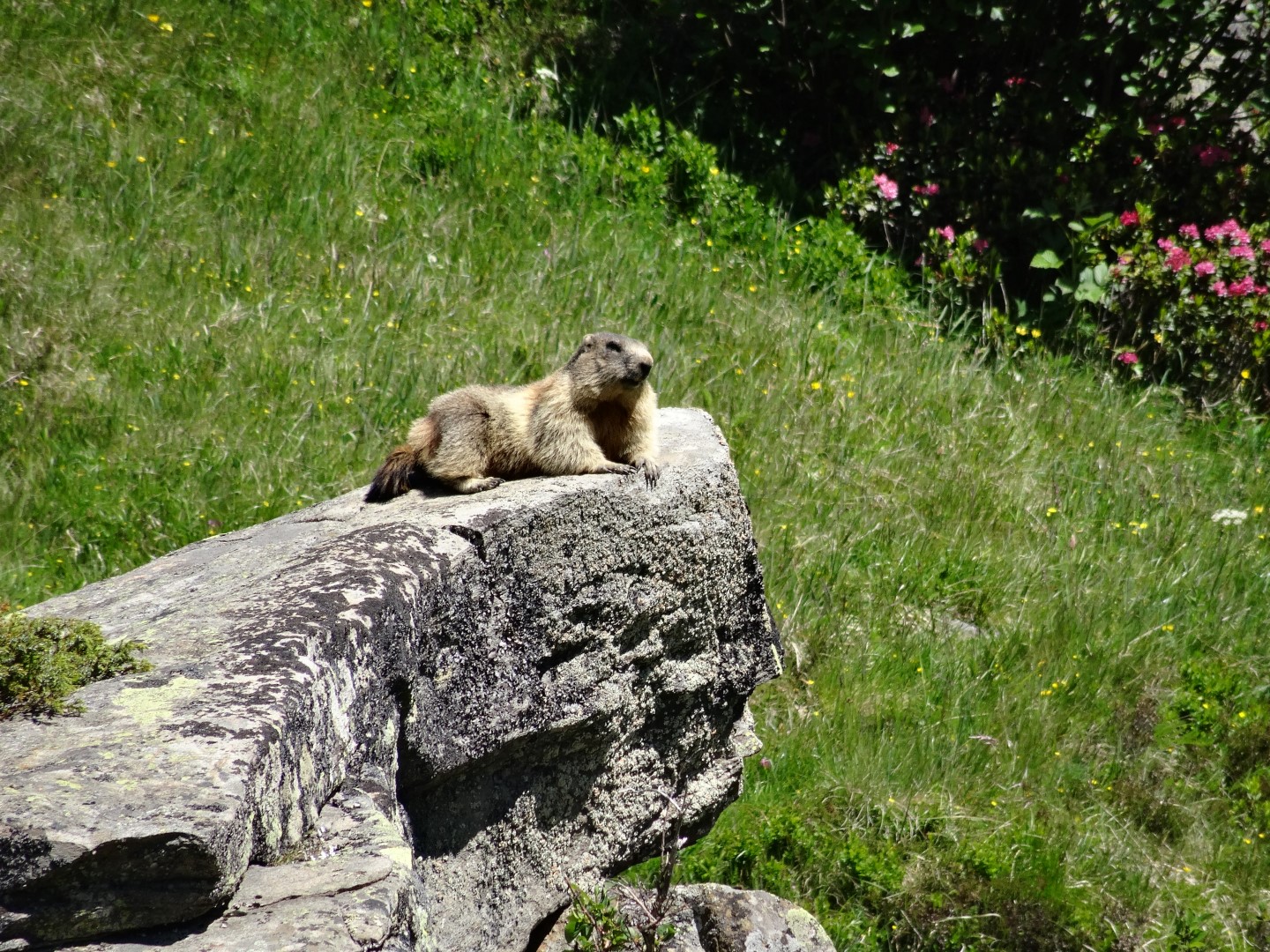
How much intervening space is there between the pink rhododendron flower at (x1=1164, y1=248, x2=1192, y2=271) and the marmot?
6485 millimetres

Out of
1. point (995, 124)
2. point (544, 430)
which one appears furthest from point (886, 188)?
point (544, 430)

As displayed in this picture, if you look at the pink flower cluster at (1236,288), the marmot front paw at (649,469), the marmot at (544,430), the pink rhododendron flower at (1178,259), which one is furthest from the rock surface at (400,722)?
the pink flower cluster at (1236,288)

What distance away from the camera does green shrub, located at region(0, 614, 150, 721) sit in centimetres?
279

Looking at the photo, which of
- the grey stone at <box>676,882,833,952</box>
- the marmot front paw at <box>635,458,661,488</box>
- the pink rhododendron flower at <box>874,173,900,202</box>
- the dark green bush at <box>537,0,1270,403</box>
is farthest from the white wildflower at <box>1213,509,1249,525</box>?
the marmot front paw at <box>635,458,661,488</box>

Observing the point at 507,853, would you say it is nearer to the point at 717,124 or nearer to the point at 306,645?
the point at 306,645

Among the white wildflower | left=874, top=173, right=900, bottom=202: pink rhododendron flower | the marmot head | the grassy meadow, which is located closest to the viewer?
the marmot head

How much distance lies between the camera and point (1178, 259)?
9891 millimetres

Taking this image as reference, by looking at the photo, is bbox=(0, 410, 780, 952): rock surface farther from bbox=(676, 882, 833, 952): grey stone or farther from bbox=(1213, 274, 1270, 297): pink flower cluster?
bbox=(1213, 274, 1270, 297): pink flower cluster

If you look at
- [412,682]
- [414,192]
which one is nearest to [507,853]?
[412,682]

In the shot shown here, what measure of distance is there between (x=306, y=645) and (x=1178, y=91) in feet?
33.7

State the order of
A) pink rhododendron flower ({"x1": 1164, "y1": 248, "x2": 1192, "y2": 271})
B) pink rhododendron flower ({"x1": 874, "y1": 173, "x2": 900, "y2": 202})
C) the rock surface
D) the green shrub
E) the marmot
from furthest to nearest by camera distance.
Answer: pink rhododendron flower ({"x1": 874, "y1": 173, "x2": 900, "y2": 202}) → pink rhododendron flower ({"x1": 1164, "y1": 248, "x2": 1192, "y2": 271}) → the marmot → the green shrub → the rock surface

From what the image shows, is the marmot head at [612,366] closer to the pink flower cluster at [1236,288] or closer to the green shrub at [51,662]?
the green shrub at [51,662]

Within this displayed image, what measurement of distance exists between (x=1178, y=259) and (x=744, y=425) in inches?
175

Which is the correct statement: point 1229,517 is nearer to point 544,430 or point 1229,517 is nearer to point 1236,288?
point 1236,288
